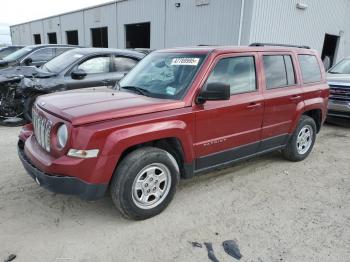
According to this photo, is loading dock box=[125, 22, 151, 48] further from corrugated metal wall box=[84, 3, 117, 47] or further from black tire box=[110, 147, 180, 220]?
black tire box=[110, 147, 180, 220]

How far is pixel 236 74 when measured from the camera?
4094 mm

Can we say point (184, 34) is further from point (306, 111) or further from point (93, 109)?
point (93, 109)

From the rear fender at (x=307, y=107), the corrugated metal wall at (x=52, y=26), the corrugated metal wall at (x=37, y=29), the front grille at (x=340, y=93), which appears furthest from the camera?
the corrugated metal wall at (x=37, y=29)

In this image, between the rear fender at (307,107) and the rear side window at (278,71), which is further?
the rear fender at (307,107)

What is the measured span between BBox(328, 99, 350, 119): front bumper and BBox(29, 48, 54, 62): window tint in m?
8.61

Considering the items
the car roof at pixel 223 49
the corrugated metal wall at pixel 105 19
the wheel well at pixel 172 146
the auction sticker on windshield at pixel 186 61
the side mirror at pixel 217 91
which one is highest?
the corrugated metal wall at pixel 105 19

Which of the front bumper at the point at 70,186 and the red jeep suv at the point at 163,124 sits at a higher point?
the red jeep suv at the point at 163,124

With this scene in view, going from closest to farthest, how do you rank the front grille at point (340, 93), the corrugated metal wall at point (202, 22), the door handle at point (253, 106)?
1. the door handle at point (253, 106)
2. the front grille at point (340, 93)
3. the corrugated metal wall at point (202, 22)

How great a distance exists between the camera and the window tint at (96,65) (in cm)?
716

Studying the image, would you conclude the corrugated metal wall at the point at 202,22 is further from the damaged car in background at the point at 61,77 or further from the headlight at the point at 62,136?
the headlight at the point at 62,136

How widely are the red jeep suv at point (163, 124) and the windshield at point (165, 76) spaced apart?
0.01 meters

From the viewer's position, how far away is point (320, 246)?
3148 millimetres

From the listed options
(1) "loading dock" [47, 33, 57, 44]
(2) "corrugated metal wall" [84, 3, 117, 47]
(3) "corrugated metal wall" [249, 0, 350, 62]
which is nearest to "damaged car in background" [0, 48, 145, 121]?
(3) "corrugated metal wall" [249, 0, 350, 62]

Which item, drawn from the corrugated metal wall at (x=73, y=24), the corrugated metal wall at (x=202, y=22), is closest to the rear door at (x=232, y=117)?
the corrugated metal wall at (x=202, y=22)
